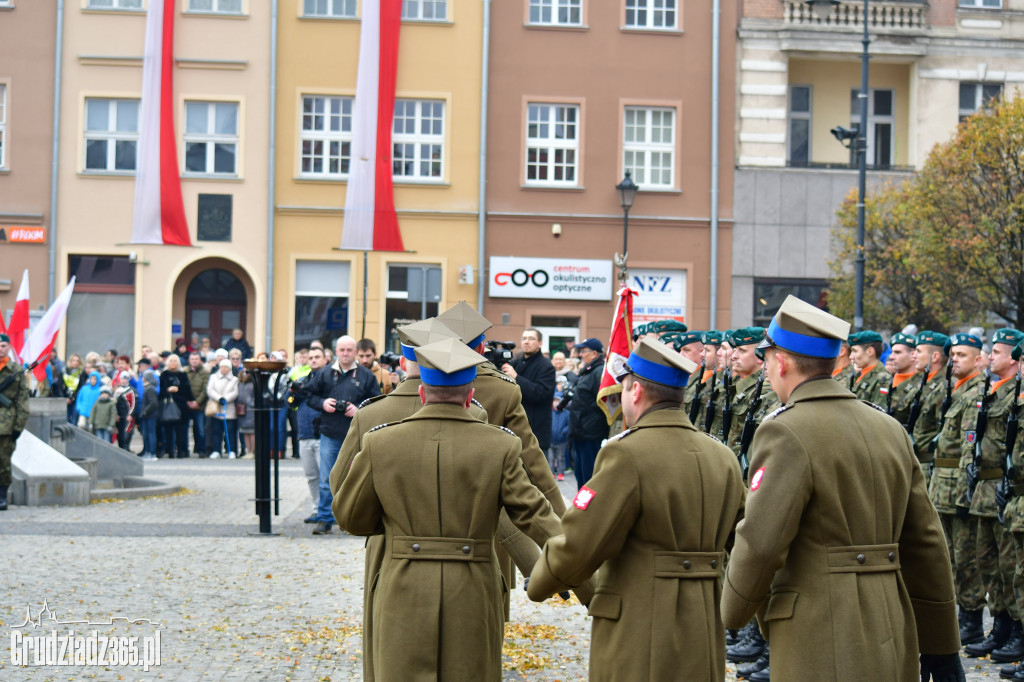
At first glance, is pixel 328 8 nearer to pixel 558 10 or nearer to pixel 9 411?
pixel 558 10

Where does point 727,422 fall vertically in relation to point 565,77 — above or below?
below

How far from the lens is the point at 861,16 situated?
30469 mm

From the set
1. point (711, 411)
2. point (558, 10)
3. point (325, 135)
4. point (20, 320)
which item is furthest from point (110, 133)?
point (711, 411)

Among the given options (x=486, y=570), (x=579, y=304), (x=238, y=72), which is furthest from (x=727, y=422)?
(x=238, y=72)

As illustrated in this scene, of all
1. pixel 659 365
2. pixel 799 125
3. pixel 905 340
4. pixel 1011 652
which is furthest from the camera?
pixel 799 125

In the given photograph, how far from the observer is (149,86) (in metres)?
28.8

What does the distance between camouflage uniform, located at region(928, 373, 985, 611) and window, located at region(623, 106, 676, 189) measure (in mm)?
21597

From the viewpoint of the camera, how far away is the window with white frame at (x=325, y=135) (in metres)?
29.8

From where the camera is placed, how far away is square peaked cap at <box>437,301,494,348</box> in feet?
24.5

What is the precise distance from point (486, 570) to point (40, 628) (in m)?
4.71

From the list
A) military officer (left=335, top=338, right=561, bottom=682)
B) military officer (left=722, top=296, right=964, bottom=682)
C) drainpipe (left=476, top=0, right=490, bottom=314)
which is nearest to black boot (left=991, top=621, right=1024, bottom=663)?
military officer (left=722, top=296, right=964, bottom=682)

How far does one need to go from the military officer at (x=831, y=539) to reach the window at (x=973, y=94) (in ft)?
93.4

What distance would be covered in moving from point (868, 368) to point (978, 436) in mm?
2184

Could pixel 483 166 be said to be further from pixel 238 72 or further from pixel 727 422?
pixel 727 422
